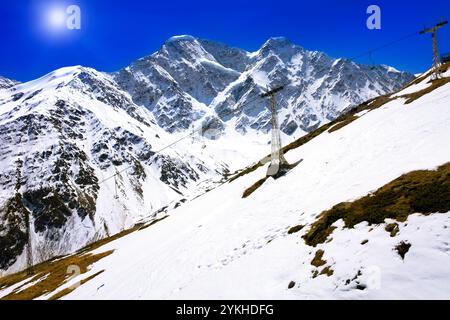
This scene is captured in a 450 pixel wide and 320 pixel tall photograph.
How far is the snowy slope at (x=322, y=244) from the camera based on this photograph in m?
14.1

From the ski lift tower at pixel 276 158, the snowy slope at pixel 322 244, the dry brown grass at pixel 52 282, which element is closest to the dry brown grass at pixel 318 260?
the snowy slope at pixel 322 244

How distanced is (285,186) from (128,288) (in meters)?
16.8

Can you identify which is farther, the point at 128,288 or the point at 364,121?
the point at 364,121

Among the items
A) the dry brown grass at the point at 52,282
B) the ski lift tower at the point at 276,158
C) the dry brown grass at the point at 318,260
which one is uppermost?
the ski lift tower at the point at 276,158

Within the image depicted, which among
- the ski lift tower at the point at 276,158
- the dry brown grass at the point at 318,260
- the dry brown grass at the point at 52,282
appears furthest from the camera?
the dry brown grass at the point at 52,282

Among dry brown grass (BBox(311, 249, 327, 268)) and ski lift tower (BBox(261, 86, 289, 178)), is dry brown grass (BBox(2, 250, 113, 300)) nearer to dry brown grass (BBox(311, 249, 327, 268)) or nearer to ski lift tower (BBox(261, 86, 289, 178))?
ski lift tower (BBox(261, 86, 289, 178))

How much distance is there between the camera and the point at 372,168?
2741 centimetres

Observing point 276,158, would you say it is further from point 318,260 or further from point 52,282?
point 52,282

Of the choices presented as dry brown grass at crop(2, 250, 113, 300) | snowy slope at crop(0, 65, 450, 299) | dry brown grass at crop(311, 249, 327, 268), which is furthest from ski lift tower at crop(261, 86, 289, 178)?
dry brown grass at crop(2, 250, 113, 300)

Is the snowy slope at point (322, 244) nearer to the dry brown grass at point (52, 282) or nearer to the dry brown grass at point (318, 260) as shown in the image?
the dry brown grass at point (318, 260)
